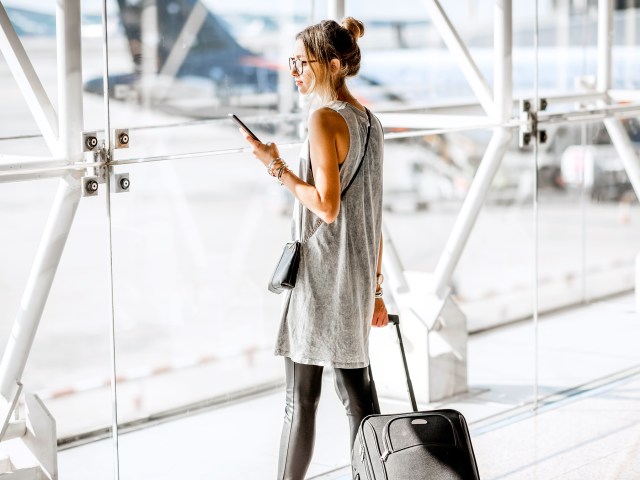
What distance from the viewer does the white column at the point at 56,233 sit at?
9.40 feet

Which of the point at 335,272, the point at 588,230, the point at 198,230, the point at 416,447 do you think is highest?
A: the point at 335,272

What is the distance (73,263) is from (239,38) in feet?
18.9

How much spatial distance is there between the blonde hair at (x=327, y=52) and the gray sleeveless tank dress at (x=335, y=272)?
0.28 ft

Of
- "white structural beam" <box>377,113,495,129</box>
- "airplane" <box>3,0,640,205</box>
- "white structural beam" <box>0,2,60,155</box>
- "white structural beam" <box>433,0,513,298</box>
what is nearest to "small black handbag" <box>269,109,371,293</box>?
"white structural beam" <box>0,2,60,155</box>

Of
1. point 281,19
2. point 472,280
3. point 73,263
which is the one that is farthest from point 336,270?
point 281,19

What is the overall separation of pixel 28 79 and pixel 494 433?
2.40 meters

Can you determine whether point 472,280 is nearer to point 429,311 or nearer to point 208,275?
point 208,275

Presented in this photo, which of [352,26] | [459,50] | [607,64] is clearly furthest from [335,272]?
[607,64]

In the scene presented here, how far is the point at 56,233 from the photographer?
9.56ft

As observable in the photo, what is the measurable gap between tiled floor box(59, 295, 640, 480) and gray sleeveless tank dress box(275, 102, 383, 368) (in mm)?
1073

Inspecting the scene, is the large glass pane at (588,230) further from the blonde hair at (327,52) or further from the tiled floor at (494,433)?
the blonde hair at (327,52)

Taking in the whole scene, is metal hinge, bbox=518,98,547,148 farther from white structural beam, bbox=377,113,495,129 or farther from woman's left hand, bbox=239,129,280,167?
woman's left hand, bbox=239,129,280,167

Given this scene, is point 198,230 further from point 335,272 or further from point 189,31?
point 335,272

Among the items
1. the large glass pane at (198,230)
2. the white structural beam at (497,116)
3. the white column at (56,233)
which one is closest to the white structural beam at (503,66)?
the white structural beam at (497,116)
